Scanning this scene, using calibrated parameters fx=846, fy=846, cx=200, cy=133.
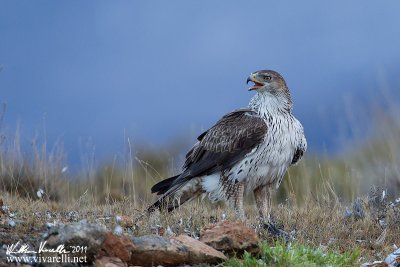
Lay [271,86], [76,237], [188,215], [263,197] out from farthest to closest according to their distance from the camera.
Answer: [263,197] < [271,86] < [188,215] < [76,237]

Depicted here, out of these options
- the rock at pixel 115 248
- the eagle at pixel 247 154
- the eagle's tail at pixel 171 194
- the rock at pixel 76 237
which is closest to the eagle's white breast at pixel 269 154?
the eagle at pixel 247 154

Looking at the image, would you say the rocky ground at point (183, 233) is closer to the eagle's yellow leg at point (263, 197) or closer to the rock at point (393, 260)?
the rock at point (393, 260)

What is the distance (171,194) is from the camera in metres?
10.0

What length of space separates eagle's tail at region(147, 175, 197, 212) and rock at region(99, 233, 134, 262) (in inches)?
129

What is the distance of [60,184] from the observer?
46.9 feet

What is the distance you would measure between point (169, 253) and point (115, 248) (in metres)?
0.47

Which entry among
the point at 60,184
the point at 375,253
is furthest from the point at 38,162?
the point at 375,253

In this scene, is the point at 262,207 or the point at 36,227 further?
the point at 262,207

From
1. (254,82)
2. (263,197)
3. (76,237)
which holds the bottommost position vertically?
(76,237)

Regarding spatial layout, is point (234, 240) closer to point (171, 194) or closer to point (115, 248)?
point (115, 248)

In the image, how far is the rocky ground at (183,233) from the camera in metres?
6.16

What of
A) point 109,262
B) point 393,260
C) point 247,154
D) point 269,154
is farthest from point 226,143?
point 109,262

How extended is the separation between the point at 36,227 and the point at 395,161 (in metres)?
7.35

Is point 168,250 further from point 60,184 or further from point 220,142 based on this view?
point 60,184
